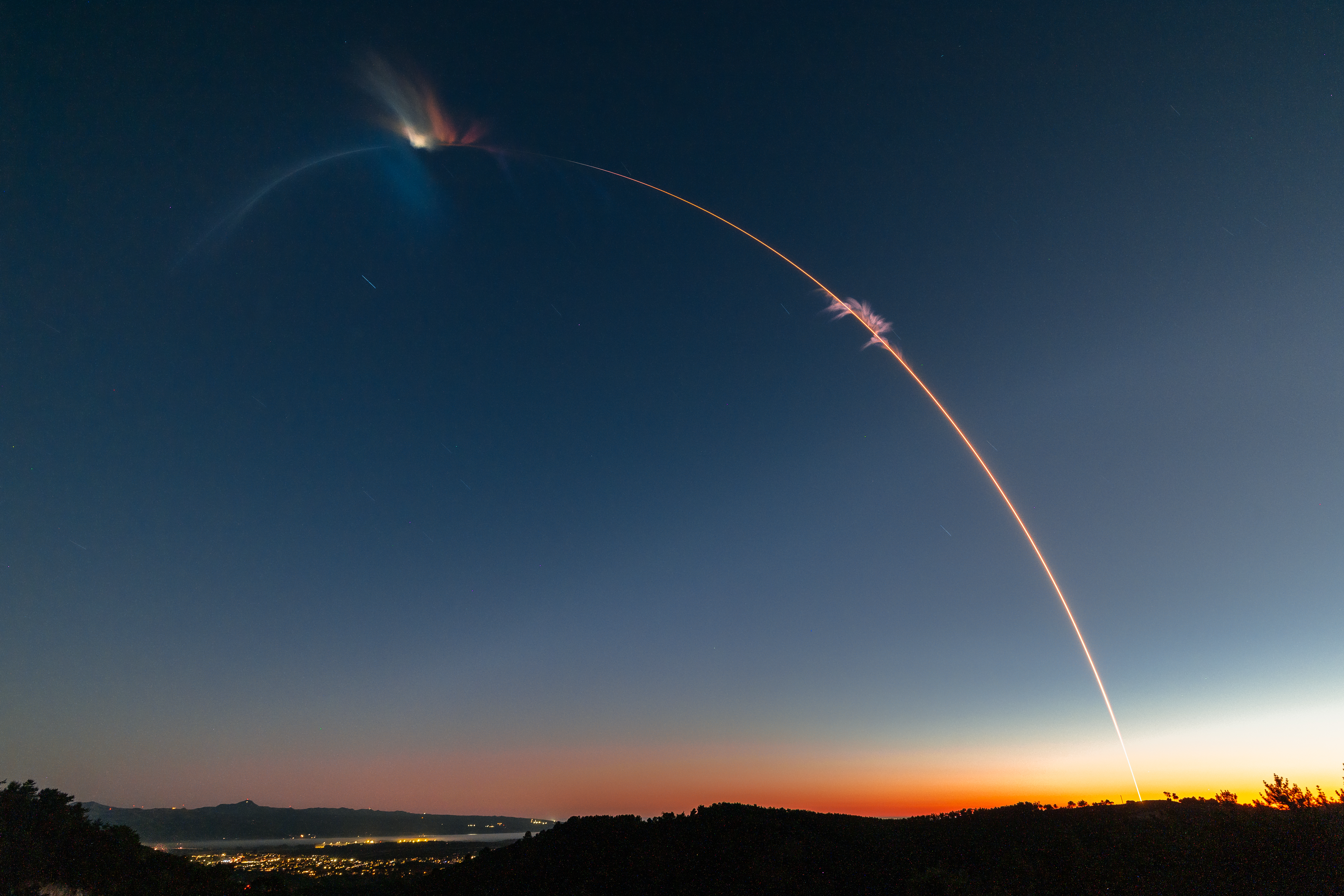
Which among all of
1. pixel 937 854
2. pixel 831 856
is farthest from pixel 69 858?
pixel 937 854

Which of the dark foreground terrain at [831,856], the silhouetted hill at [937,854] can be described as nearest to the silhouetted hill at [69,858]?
the dark foreground terrain at [831,856]

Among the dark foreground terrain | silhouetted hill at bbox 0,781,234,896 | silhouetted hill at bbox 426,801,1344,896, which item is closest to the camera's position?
silhouetted hill at bbox 426,801,1344,896

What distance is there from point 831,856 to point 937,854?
976 cm

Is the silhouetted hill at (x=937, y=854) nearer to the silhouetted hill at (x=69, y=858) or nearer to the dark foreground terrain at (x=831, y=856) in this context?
the dark foreground terrain at (x=831, y=856)

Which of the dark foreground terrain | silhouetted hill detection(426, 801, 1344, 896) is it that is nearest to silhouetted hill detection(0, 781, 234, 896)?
the dark foreground terrain

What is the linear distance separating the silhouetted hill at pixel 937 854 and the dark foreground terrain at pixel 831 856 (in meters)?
0.14

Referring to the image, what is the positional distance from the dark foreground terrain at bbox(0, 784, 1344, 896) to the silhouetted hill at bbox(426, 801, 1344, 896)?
14 centimetres

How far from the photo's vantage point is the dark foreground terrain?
35938 mm

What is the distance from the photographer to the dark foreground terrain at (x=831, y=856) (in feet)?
118

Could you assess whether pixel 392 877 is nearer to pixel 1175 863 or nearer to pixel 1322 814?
pixel 1175 863

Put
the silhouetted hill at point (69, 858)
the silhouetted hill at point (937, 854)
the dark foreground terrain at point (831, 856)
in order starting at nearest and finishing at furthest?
the silhouetted hill at point (937, 854) < the dark foreground terrain at point (831, 856) < the silhouetted hill at point (69, 858)

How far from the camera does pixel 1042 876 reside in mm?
42250

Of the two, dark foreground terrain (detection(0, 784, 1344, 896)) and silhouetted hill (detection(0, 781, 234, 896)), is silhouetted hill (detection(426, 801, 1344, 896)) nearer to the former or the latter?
dark foreground terrain (detection(0, 784, 1344, 896))

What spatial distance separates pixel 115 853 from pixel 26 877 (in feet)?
20.1
